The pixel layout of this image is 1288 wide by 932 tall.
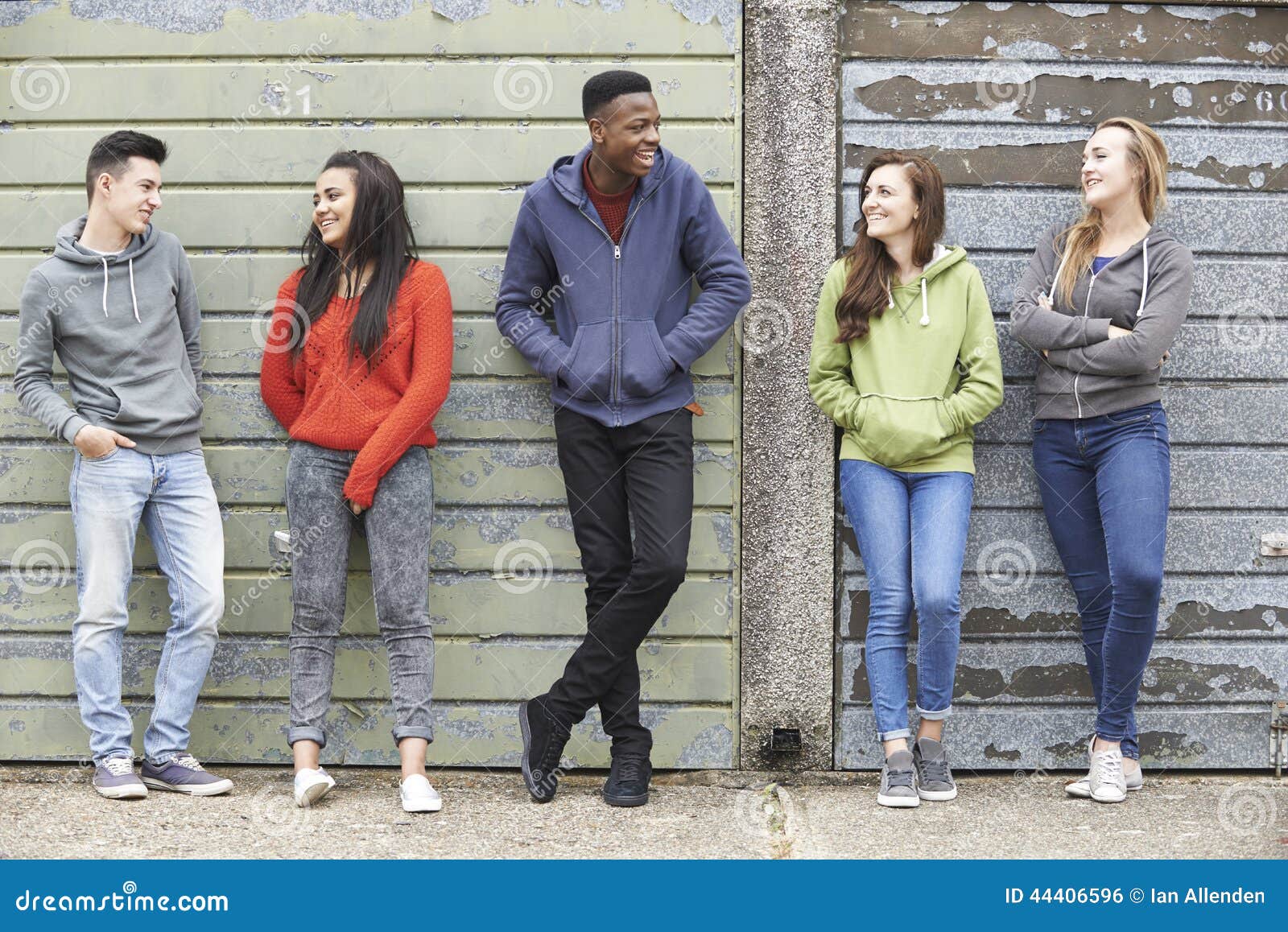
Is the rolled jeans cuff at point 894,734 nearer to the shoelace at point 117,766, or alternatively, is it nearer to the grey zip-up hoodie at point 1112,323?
the grey zip-up hoodie at point 1112,323

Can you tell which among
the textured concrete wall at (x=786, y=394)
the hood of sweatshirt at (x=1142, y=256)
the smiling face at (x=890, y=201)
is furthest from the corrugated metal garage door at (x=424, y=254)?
the hood of sweatshirt at (x=1142, y=256)

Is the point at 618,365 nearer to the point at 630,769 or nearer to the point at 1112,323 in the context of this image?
the point at 630,769

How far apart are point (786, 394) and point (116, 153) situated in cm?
260

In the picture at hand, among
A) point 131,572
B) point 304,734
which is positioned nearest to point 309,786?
point 304,734

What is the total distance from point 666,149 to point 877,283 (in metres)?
0.91

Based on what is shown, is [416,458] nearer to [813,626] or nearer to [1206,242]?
[813,626]

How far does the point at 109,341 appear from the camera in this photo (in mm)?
4625

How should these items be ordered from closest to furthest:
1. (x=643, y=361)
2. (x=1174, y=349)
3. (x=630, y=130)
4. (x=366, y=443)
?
(x=630, y=130) < (x=643, y=361) < (x=366, y=443) < (x=1174, y=349)

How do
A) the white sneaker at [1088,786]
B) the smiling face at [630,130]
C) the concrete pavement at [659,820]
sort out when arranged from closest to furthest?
the concrete pavement at [659,820], the smiling face at [630,130], the white sneaker at [1088,786]

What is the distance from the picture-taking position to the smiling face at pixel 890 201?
4.59 meters

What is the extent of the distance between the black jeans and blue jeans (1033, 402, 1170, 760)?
1.38 metres

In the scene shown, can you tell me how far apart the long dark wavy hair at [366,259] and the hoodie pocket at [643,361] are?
87cm

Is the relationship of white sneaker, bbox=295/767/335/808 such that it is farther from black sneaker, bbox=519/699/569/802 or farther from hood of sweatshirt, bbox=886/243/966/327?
hood of sweatshirt, bbox=886/243/966/327

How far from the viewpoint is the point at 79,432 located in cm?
454
